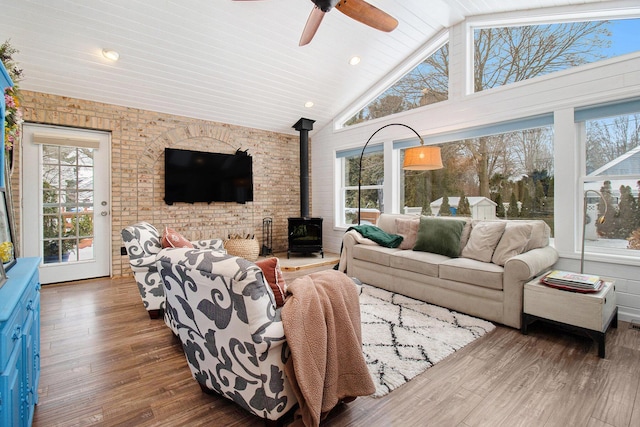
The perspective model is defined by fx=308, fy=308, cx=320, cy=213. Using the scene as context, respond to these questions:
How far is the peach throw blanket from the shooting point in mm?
1356

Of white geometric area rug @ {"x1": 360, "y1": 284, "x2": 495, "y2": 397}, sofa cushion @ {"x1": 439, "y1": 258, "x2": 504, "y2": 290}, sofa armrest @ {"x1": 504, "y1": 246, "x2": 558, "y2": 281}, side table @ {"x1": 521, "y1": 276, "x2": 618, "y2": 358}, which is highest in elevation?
sofa armrest @ {"x1": 504, "y1": 246, "x2": 558, "y2": 281}

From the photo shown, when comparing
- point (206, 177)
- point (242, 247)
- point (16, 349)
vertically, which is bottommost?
point (242, 247)

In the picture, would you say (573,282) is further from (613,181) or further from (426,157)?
(426,157)

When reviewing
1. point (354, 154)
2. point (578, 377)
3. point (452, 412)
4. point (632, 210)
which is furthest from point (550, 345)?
point (354, 154)

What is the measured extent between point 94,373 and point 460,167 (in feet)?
14.6

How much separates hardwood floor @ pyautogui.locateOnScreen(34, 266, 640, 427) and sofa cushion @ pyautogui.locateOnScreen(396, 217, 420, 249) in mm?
1566

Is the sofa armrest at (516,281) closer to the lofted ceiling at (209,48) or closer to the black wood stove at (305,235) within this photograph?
the lofted ceiling at (209,48)

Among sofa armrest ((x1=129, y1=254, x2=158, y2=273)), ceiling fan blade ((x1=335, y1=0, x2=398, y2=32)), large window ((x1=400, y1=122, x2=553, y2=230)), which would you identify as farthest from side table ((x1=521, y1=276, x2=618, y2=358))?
sofa armrest ((x1=129, y1=254, x2=158, y2=273))

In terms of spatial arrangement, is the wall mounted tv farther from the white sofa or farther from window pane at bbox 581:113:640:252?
window pane at bbox 581:113:640:252

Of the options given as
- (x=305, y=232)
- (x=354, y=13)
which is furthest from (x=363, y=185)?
(x=354, y=13)

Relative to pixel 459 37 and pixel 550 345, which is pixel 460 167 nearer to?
pixel 459 37

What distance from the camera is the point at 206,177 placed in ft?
17.5

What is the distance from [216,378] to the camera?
5.29 feet

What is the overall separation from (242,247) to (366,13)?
3.91 m
